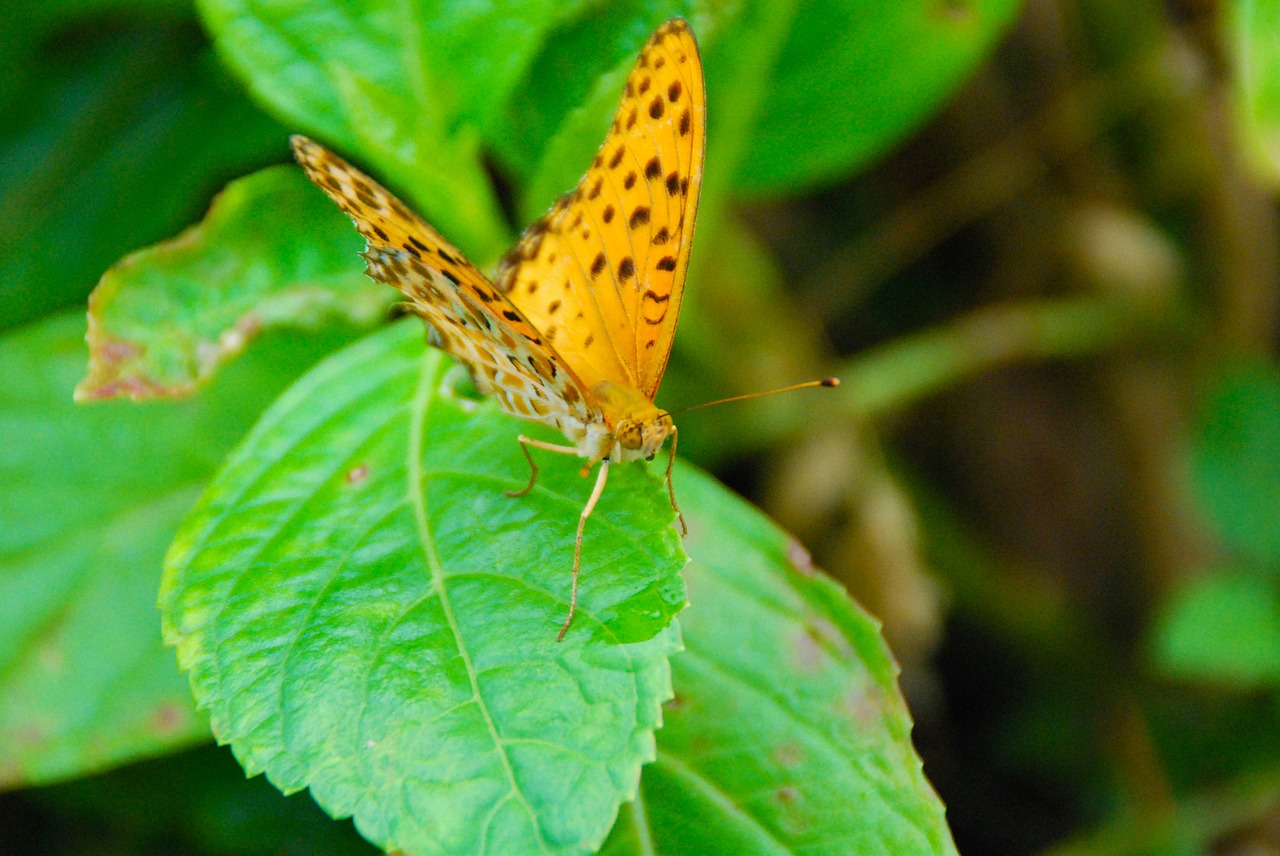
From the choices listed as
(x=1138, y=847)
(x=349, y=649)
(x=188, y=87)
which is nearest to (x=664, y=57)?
(x=349, y=649)

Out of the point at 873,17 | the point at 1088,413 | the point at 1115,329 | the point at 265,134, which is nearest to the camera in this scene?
the point at 873,17

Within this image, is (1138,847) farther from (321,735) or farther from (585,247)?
(321,735)

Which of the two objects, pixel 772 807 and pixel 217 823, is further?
pixel 217 823

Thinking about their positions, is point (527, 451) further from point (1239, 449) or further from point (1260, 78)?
point (1239, 449)

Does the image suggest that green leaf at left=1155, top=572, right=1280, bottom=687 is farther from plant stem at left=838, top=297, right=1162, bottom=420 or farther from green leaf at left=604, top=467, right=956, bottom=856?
green leaf at left=604, top=467, right=956, bottom=856

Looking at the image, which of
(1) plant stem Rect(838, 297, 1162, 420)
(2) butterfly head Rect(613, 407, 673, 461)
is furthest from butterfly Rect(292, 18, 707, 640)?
(1) plant stem Rect(838, 297, 1162, 420)

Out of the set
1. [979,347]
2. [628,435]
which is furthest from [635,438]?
[979,347]
